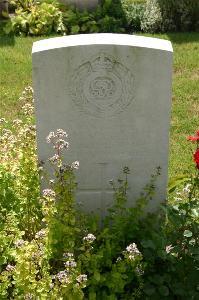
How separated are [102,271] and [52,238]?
417 millimetres

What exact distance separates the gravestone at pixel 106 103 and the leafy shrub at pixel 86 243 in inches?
5.4

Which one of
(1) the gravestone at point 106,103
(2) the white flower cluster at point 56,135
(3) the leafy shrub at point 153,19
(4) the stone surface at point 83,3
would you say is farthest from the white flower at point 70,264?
(4) the stone surface at point 83,3

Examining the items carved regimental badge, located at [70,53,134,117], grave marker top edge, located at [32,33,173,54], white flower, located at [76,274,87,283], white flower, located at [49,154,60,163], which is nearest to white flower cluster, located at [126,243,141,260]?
white flower, located at [76,274,87,283]

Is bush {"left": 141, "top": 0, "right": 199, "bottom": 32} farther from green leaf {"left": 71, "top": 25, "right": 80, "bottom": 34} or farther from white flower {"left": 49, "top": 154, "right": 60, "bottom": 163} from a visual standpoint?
white flower {"left": 49, "top": 154, "right": 60, "bottom": 163}

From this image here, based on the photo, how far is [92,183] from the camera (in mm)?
3969

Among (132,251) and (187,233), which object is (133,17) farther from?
(132,251)

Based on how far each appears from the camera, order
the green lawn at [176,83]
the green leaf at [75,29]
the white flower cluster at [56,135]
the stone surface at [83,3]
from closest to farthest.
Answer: the white flower cluster at [56,135] < the green lawn at [176,83] < the green leaf at [75,29] < the stone surface at [83,3]

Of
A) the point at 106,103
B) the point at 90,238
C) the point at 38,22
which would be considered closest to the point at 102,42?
the point at 106,103

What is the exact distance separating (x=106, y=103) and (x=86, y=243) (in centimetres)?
93

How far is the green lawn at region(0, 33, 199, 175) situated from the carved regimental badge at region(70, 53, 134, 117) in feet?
5.73

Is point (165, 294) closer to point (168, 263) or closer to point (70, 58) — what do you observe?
point (168, 263)

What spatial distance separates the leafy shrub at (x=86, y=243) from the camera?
3.20 m

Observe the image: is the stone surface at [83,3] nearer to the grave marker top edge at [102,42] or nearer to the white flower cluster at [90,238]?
the grave marker top edge at [102,42]

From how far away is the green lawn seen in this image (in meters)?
5.85
